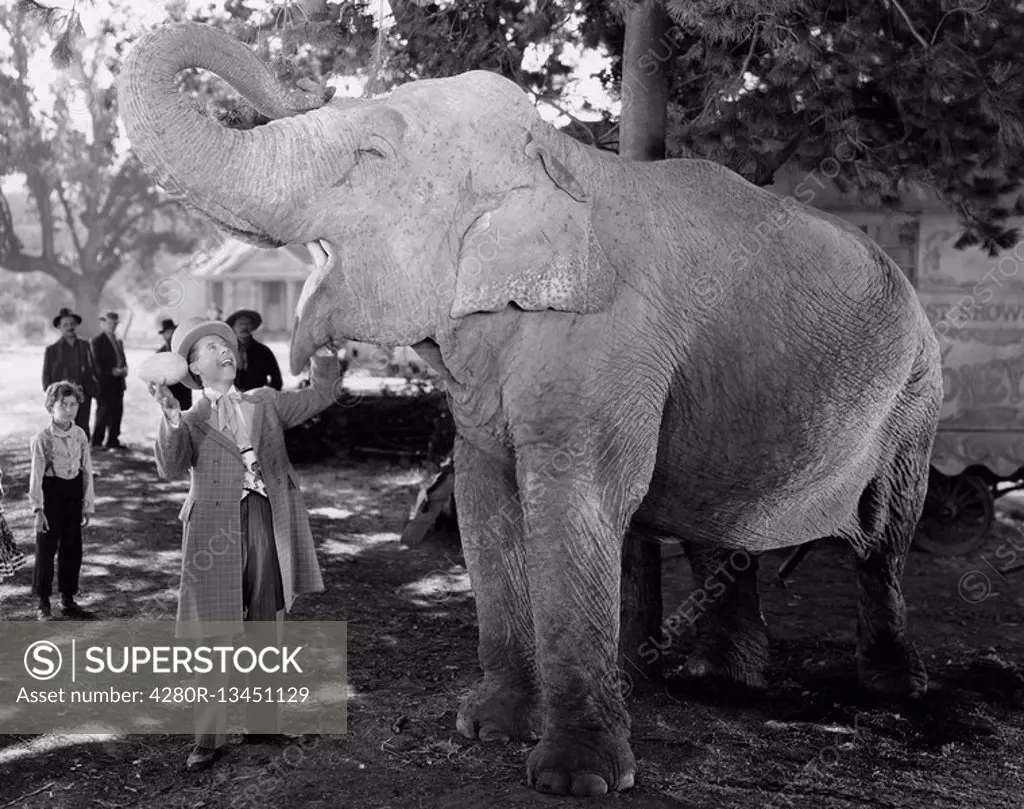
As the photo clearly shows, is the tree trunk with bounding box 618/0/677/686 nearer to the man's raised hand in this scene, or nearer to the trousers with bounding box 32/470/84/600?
the man's raised hand

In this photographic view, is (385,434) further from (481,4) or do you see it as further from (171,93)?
(171,93)

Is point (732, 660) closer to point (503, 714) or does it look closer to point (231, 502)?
point (503, 714)

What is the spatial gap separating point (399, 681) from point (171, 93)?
3.71 m

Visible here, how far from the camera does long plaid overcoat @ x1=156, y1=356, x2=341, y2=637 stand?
17.0ft

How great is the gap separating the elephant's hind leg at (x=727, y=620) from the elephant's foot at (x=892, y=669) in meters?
0.53

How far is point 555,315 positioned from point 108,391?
13.0 metres

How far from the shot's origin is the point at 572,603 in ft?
15.8

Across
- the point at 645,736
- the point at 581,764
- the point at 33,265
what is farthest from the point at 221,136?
the point at 33,265

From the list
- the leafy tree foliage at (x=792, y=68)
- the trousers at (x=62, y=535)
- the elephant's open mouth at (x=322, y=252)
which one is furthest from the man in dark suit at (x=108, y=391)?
the elephant's open mouth at (x=322, y=252)

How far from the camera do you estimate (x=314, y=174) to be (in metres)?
4.47

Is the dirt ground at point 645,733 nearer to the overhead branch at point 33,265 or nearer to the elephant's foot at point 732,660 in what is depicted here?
the elephant's foot at point 732,660

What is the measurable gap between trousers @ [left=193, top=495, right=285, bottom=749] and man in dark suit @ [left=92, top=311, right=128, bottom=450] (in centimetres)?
1166

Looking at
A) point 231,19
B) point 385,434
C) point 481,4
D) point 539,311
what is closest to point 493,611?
point 539,311

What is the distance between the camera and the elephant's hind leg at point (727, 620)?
6.73 metres
